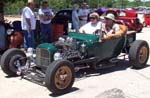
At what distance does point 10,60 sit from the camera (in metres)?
8.48

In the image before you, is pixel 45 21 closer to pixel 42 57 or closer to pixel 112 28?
pixel 112 28

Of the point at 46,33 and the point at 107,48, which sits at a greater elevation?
the point at 46,33

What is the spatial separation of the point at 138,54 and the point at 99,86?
1.91m

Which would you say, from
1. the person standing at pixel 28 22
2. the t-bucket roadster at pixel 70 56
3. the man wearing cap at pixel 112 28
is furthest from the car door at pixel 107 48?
the person standing at pixel 28 22

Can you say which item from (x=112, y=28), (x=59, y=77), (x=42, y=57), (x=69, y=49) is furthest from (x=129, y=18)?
(x=59, y=77)

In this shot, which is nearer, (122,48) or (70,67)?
(70,67)

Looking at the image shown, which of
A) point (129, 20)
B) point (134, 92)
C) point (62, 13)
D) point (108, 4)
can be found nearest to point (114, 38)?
point (134, 92)

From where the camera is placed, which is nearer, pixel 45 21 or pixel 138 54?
pixel 138 54

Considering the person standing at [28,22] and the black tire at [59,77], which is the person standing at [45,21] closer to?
the person standing at [28,22]

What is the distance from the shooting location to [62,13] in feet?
54.6

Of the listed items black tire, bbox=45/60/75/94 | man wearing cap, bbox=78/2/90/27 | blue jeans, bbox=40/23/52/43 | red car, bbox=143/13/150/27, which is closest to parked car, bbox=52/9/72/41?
man wearing cap, bbox=78/2/90/27

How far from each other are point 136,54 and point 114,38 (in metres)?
0.72

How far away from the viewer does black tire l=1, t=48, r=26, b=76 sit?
844cm

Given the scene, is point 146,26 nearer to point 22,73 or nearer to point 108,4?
point 22,73
